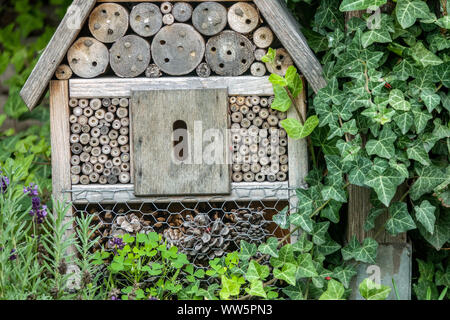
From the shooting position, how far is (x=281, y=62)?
2.79 meters

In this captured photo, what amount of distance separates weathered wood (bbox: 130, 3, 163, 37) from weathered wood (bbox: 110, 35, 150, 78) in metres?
0.05

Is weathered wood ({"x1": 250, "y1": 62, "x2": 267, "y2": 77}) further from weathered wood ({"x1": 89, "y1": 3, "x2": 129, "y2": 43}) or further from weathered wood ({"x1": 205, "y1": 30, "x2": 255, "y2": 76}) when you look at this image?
weathered wood ({"x1": 89, "y1": 3, "x2": 129, "y2": 43})

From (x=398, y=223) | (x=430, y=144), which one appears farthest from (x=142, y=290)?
(x=430, y=144)

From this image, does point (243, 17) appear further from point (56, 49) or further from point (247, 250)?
point (247, 250)

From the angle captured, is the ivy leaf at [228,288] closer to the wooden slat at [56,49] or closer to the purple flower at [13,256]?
the purple flower at [13,256]

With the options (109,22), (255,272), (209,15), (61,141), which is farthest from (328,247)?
(109,22)

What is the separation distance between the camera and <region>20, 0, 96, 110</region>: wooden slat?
270 cm

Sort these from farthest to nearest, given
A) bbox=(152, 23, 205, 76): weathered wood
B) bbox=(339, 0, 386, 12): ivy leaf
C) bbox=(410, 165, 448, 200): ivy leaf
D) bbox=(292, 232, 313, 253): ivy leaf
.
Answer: bbox=(152, 23, 205, 76): weathered wood → bbox=(292, 232, 313, 253): ivy leaf → bbox=(410, 165, 448, 200): ivy leaf → bbox=(339, 0, 386, 12): ivy leaf

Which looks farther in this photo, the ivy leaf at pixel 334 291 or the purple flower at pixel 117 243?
the purple flower at pixel 117 243

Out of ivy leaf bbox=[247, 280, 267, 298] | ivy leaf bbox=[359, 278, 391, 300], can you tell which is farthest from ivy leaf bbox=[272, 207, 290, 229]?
ivy leaf bbox=[359, 278, 391, 300]

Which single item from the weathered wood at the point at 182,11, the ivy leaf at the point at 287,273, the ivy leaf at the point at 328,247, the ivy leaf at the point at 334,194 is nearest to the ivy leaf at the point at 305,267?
the ivy leaf at the point at 287,273

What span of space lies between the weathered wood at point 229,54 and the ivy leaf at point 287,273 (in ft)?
2.98

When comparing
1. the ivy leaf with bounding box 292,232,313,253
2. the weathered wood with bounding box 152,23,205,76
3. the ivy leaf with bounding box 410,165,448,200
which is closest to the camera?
the ivy leaf with bounding box 410,165,448,200

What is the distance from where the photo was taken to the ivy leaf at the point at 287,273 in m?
2.59
